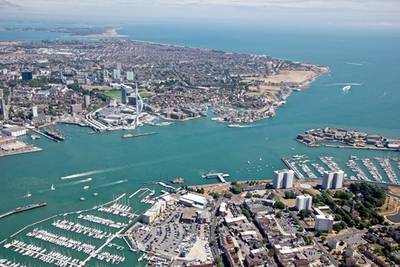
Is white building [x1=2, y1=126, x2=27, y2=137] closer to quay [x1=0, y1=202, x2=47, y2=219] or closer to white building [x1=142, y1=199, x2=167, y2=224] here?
quay [x1=0, y1=202, x2=47, y2=219]

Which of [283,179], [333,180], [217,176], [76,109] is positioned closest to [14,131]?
[76,109]

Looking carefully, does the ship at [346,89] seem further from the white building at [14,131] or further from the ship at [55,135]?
the white building at [14,131]

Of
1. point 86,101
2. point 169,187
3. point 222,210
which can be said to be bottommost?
point 169,187

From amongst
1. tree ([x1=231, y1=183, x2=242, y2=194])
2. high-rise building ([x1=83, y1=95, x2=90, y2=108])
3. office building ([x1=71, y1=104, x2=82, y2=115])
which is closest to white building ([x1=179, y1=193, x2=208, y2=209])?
tree ([x1=231, y1=183, x2=242, y2=194])

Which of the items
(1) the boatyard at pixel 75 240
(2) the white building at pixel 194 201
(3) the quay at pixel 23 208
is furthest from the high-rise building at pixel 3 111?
(2) the white building at pixel 194 201

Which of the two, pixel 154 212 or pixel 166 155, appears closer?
pixel 154 212

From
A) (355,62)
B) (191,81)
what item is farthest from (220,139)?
(355,62)

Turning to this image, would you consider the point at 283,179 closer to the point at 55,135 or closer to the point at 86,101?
the point at 55,135
